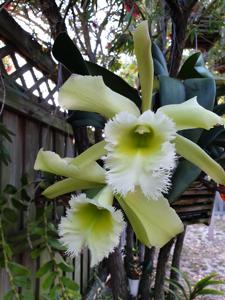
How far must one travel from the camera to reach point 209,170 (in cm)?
52

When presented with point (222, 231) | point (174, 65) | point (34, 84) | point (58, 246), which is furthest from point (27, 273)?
point (222, 231)

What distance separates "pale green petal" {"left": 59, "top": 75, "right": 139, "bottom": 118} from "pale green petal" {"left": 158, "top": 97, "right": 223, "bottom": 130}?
0.19 feet

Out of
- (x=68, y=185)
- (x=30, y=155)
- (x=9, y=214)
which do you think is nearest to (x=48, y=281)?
(x=9, y=214)

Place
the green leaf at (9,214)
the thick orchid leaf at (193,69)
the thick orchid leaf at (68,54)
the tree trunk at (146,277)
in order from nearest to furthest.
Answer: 1. the thick orchid leaf at (68,54)
2. the thick orchid leaf at (193,69)
3. the green leaf at (9,214)
4. the tree trunk at (146,277)

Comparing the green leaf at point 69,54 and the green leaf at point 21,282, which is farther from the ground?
the green leaf at point 69,54

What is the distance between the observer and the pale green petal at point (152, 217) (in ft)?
1.69

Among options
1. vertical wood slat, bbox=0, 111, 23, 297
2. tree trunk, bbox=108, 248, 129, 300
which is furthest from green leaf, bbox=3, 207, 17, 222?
tree trunk, bbox=108, 248, 129, 300

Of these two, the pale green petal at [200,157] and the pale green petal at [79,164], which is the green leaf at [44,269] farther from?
the pale green petal at [200,157]

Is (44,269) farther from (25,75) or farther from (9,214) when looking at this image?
(25,75)

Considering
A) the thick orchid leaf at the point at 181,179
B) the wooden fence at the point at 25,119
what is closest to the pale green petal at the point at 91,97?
the thick orchid leaf at the point at 181,179

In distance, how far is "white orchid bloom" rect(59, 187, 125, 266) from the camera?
513 millimetres

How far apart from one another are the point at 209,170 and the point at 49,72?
1510 mm

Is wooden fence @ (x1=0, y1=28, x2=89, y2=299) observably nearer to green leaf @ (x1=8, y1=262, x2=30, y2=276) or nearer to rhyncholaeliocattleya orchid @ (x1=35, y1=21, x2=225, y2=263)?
green leaf @ (x1=8, y1=262, x2=30, y2=276)

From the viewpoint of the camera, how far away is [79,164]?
0.53 metres
